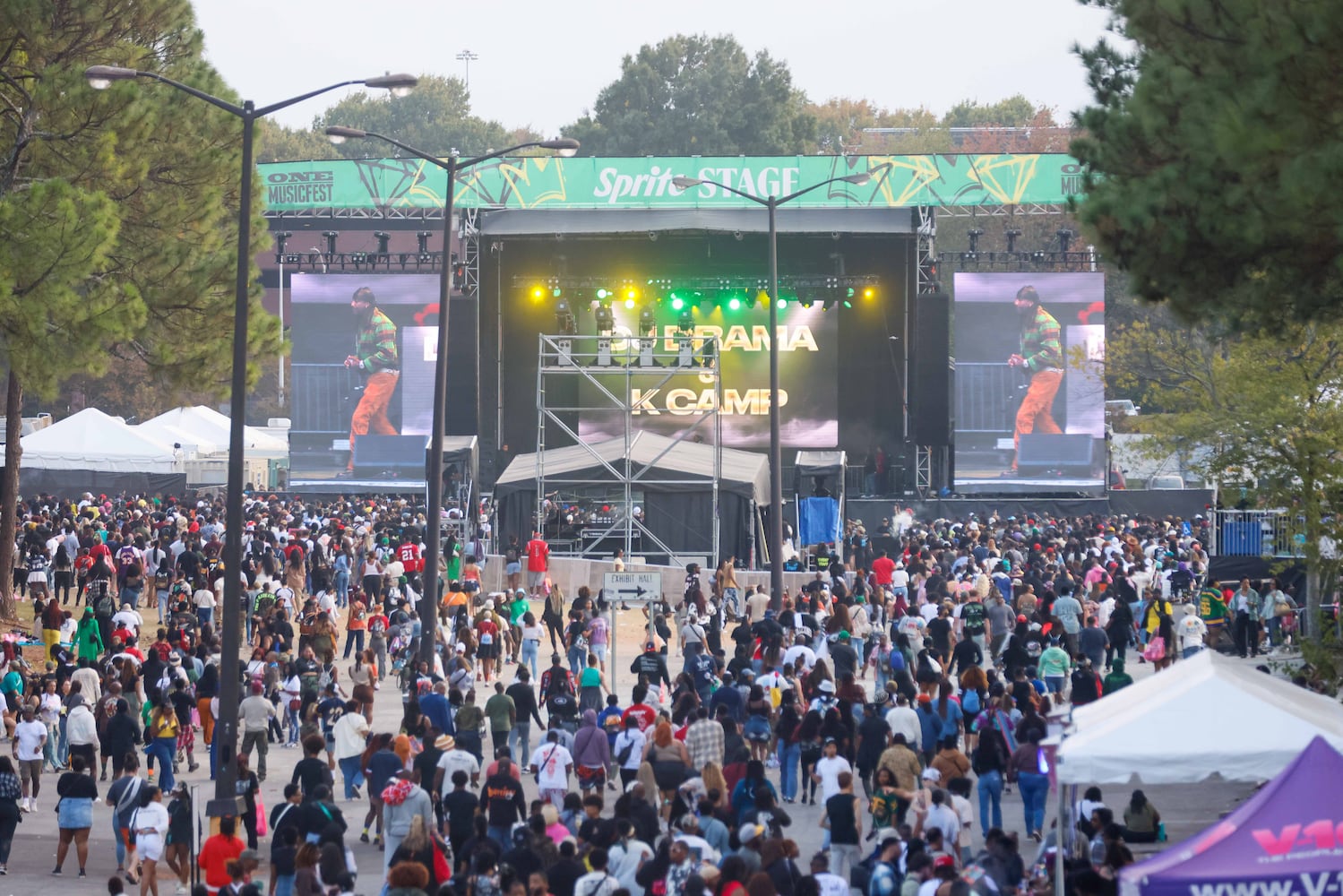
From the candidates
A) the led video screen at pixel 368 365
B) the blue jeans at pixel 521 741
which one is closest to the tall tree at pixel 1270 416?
the blue jeans at pixel 521 741

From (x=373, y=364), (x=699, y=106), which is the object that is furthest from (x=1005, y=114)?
(x=373, y=364)

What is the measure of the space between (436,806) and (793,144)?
254ft

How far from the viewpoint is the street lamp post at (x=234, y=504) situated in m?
15.6

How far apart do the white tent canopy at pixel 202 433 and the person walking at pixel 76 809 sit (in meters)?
43.3

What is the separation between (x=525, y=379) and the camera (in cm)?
4434

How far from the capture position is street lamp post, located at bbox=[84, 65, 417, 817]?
15.6m

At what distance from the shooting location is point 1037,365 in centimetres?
4703

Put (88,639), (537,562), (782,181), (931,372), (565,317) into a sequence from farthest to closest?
1. (782,181)
2. (931,372)
3. (565,317)
4. (537,562)
5. (88,639)

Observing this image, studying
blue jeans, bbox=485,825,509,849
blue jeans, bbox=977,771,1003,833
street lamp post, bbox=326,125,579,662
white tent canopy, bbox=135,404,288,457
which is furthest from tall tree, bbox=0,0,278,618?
white tent canopy, bbox=135,404,288,457

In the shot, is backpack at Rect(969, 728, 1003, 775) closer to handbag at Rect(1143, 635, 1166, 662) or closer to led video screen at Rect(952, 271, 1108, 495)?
handbag at Rect(1143, 635, 1166, 662)

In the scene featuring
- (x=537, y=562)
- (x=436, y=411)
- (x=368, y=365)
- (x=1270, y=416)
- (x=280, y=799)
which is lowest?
(x=280, y=799)

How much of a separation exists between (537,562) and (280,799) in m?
14.3

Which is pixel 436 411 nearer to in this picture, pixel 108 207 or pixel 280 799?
pixel 108 207

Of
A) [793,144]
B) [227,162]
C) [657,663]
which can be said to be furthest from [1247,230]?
[793,144]
